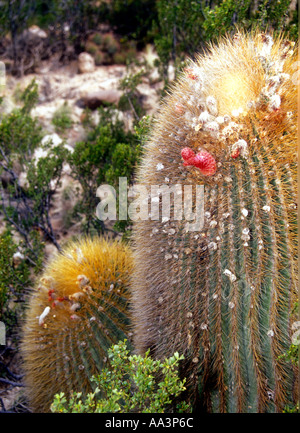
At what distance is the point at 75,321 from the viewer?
7.26ft

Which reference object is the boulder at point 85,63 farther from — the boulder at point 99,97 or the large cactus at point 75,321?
the large cactus at point 75,321

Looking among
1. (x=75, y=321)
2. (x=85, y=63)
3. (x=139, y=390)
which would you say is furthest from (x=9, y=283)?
(x=85, y=63)

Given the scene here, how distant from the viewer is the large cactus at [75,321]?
2.12 metres

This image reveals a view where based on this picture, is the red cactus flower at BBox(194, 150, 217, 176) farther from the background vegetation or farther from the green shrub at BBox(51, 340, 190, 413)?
the background vegetation

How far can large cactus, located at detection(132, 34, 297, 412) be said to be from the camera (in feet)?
5.32

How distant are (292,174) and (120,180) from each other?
5.82 feet

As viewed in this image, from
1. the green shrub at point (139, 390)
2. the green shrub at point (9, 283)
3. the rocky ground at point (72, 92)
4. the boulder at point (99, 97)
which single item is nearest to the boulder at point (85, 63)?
the rocky ground at point (72, 92)

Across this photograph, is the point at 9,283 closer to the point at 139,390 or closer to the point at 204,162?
the point at 139,390
